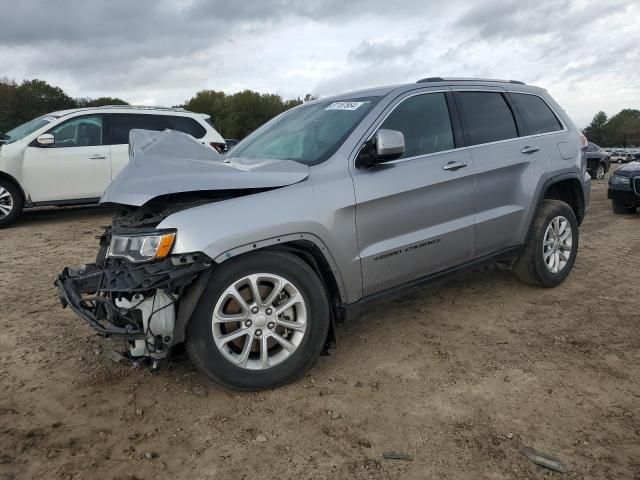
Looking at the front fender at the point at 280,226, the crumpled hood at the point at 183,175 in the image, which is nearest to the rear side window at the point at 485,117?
the front fender at the point at 280,226

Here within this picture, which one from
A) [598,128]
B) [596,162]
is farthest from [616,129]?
[596,162]

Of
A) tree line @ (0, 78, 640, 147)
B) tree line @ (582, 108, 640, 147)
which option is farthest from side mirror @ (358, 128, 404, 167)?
tree line @ (582, 108, 640, 147)

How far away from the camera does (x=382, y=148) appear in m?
3.14

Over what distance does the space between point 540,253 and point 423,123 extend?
170cm

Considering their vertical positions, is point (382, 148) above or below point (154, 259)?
above

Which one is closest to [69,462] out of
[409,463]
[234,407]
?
[234,407]

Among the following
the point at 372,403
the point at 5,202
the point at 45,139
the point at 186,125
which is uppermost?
the point at 186,125

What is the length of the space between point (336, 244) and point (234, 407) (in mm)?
1113

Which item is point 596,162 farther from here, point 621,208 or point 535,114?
point 535,114

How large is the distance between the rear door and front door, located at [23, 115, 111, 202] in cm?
619

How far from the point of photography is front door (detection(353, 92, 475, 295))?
3328 mm

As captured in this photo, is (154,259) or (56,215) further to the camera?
(56,215)

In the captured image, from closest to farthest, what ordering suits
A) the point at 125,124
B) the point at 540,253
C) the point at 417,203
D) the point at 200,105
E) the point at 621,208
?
the point at 417,203 < the point at 540,253 < the point at 125,124 < the point at 621,208 < the point at 200,105

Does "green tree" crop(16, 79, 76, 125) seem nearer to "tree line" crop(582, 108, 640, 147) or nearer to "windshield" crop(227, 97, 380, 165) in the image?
"windshield" crop(227, 97, 380, 165)
